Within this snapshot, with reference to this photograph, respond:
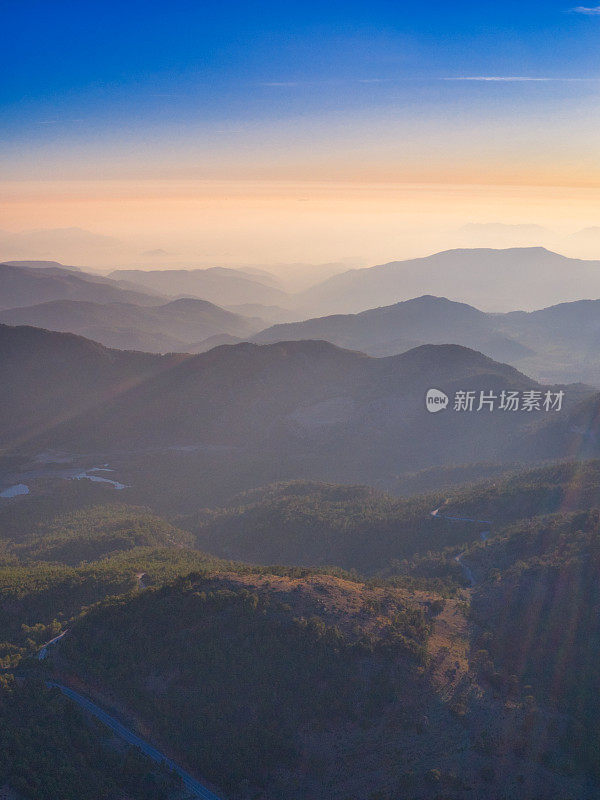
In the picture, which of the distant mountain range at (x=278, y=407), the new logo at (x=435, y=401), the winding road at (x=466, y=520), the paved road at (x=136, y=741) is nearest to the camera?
the paved road at (x=136, y=741)

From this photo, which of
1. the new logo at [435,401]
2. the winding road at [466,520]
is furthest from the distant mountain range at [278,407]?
the winding road at [466,520]

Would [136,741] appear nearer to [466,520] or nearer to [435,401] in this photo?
[466,520]

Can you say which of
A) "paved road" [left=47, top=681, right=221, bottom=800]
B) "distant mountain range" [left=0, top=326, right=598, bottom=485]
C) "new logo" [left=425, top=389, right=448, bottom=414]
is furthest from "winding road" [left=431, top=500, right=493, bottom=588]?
"new logo" [left=425, top=389, right=448, bottom=414]

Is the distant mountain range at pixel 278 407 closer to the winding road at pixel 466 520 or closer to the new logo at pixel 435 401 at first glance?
the new logo at pixel 435 401

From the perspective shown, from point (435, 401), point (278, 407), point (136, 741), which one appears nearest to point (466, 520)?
point (136, 741)

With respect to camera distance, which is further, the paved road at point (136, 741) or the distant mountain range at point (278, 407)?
the distant mountain range at point (278, 407)

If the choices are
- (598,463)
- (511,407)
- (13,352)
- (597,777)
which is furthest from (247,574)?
(13,352)

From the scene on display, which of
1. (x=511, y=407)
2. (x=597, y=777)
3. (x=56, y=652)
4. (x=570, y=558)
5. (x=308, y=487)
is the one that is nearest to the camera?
(x=597, y=777)

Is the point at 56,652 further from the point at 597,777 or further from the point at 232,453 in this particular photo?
the point at 232,453
